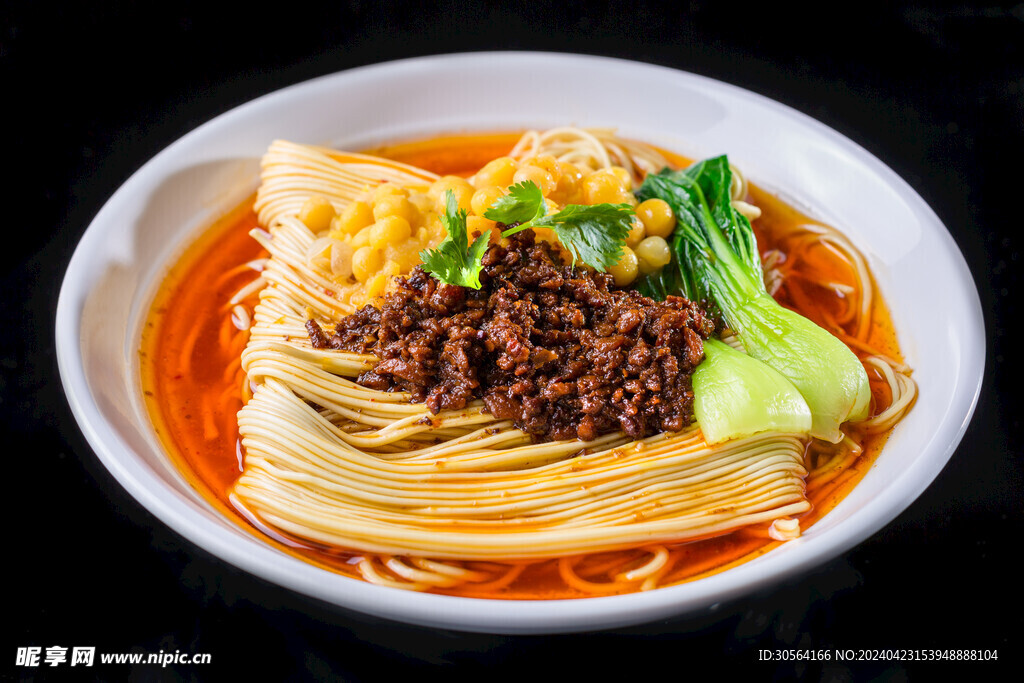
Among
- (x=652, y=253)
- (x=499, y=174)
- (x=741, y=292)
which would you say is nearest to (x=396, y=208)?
(x=499, y=174)

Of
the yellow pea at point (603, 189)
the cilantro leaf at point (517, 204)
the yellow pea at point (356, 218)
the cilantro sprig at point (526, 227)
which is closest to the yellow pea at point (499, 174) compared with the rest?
the cilantro sprig at point (526, 227)

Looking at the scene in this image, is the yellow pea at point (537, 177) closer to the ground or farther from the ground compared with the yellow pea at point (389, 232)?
farther from the ground

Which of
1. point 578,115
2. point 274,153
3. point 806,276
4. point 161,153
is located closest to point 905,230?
point 806,276

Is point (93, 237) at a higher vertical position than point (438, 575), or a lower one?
higher

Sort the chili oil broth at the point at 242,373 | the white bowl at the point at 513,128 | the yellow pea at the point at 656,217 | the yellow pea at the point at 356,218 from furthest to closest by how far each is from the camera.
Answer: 1. the yellow pea at the point at 656,217
2. the yellow pea at the point at 356,218
3. the chili oil broth at the point at 242,373
4. the white bowl at the point at 513,128

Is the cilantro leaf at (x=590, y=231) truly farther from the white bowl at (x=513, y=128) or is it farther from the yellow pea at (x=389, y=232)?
the white bowl at (x=513, y=128)

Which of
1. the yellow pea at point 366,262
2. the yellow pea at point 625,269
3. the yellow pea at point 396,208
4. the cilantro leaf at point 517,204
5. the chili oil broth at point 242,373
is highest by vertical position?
the cilantro leaf at point 517,204

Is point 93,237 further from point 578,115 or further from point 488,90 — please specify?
point 578,115

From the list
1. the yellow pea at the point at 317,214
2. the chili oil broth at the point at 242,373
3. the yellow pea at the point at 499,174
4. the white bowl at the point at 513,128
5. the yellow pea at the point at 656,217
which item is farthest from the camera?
the yellow pea at the point at 317,214

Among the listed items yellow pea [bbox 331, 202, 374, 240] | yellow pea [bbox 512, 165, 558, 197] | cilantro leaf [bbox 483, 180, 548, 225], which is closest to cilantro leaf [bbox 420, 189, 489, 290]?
cilantro leaf [bbox 483, 180, 548, 225]
